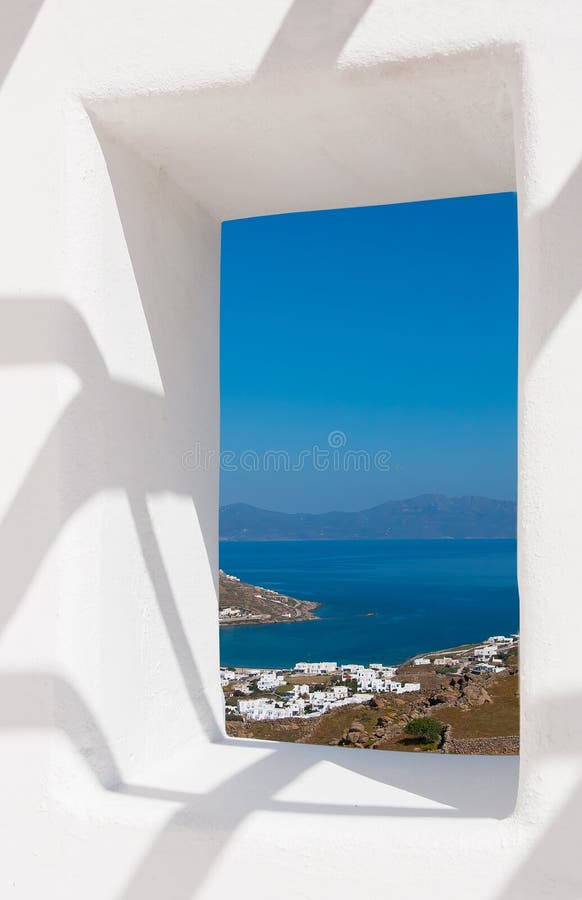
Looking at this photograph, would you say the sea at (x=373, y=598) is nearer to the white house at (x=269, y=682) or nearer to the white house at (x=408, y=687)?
the white house at (x=269, y=682)

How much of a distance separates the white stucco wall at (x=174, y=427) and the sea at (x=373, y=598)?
2064mm

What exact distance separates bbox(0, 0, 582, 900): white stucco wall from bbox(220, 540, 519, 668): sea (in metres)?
2.06

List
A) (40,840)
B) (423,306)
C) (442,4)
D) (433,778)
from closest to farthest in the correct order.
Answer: (442,4)
(40,840)
(433,778)
(423,306)

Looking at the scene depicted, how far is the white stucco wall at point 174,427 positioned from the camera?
1.65m

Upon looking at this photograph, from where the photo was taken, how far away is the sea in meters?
19.5

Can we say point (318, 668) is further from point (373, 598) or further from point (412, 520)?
point (373, 598)

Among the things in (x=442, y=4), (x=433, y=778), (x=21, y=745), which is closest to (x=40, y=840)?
(x=21, y=745)

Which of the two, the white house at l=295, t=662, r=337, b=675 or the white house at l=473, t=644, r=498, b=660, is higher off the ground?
the white house at l=473, t=644, r=498, b=660

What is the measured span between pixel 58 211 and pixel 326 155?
778 millimetres

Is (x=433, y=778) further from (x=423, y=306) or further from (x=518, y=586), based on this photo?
(x=423, y=306)

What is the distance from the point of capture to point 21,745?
1896mm

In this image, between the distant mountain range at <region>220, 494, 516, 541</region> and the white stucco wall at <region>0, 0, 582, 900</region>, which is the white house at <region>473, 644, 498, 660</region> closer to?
the distant mountain range at <region>220, 494, 516, 541</region>

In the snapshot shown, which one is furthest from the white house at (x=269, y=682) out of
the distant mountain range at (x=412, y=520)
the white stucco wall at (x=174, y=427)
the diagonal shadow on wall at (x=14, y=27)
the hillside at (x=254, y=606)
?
the distant mountain range at (x=412, y=520)

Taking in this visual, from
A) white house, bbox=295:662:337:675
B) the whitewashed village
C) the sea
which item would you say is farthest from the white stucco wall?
white house, bbox=295:662:337:675
